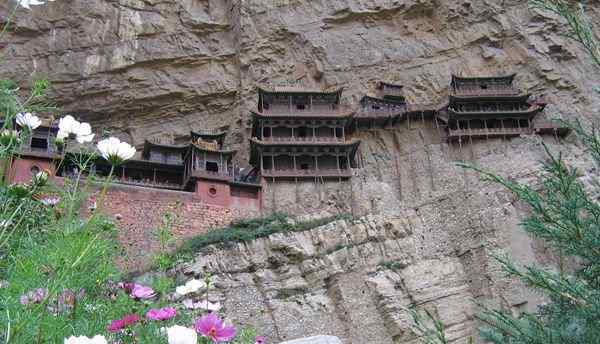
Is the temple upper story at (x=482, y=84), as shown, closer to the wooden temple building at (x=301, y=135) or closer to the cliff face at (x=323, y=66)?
the cliff face at (x=323, y=66)

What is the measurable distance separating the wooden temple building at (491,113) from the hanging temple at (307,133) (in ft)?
0.15

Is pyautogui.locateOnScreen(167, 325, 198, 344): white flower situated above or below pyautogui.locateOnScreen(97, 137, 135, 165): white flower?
below

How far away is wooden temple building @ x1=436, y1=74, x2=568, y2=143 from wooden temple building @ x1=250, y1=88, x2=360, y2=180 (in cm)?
477

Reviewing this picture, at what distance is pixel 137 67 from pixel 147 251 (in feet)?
44.3

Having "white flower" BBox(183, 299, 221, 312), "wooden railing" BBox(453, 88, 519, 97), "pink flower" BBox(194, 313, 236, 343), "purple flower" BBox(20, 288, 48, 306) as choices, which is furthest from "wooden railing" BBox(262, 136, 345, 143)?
"pink flower" BBox(194, 313, 236, 343)

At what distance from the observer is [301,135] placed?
29719 mm

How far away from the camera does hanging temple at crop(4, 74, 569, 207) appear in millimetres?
26031

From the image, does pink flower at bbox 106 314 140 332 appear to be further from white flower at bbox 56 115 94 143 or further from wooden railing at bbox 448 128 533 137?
wooden railing at bbox 448 128 533 137

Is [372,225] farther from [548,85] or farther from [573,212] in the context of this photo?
[573,212]

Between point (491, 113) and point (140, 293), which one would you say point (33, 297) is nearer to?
point (140, 293)

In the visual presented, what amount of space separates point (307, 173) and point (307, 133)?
133 inches

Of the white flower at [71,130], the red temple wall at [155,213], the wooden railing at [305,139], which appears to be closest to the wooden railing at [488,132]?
the wooden railing at [305,139]

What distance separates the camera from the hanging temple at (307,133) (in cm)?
2603

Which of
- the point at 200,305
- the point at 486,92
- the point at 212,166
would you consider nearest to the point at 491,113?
the point at 486,92
